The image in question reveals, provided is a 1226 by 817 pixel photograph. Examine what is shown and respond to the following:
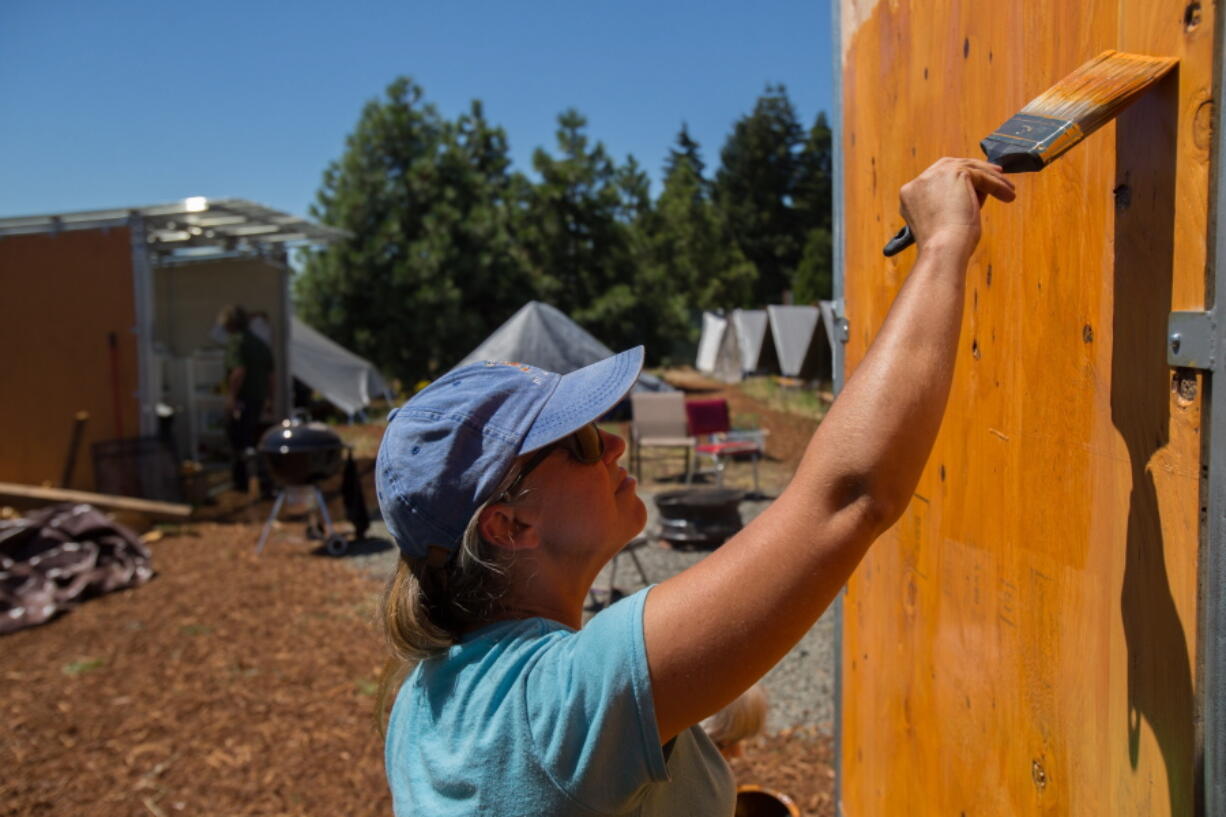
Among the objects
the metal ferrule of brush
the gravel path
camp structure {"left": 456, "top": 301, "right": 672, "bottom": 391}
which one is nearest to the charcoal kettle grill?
the gravel path

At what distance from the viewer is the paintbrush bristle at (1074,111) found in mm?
1077

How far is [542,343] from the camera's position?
17.1 m

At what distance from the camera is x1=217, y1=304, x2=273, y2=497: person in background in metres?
11.3

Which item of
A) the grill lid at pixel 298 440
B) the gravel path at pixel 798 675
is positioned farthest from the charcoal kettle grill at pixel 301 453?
the gravel path at pixel 798 675

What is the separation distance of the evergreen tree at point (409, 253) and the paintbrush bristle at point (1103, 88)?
74.3 ft

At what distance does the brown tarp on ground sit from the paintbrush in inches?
287

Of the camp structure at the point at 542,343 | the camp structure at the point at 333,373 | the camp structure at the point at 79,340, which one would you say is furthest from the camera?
the camp structure at the point at 333,373

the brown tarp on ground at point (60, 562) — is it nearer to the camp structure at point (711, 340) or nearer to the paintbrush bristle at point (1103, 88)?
the paintbrush bristle at point (1103, 88)

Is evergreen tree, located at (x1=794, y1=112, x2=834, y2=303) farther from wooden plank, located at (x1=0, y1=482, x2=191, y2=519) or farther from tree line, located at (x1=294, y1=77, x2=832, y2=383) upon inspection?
wooden plank, located at (x1=0, y1=482, x2=191, y2=519)

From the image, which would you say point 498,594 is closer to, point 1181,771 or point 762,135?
point 1181,771

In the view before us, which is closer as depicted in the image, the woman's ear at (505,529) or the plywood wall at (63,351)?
the woman's ear at (505,529)

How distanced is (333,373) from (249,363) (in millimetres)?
8162

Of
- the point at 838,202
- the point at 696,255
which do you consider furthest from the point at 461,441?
the point at 696,255

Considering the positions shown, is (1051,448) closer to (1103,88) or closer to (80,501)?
(1103,88)
